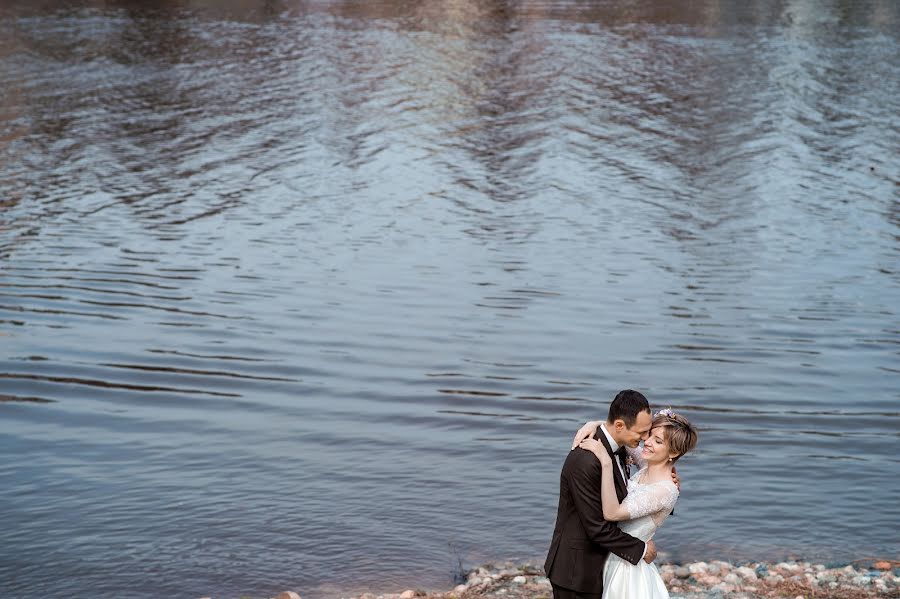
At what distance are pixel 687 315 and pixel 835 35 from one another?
111ft

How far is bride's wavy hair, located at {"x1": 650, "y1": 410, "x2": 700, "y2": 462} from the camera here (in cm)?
596

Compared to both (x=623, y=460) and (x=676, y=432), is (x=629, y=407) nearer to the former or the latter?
(x=676, y=432)

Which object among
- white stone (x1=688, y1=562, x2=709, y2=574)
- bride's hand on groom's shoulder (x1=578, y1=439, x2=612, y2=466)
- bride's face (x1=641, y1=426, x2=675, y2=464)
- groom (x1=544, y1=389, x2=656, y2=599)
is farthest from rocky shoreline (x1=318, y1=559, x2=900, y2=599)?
bride's hand on groom's shoulder (x1=578, y1=439, x2=612, y2=466)

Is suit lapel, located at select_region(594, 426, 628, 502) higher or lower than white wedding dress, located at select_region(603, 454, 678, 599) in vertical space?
higher

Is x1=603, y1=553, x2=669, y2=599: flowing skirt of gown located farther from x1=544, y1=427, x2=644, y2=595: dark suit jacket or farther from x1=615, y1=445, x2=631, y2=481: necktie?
x1=615, y1=445, x2=631, y2=481: necktie

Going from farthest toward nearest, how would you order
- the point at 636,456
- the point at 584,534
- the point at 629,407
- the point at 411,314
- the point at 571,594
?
the point at 411,314 → the point at 636,456 → the point at 571,594 → the point at 584,534 → the point at 629,407

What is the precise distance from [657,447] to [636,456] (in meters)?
0.46

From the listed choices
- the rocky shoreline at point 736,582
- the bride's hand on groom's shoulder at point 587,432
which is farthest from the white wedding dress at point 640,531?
the rocky shoreline at point 736,582

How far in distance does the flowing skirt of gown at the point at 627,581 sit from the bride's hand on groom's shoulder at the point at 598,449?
22.6 inches

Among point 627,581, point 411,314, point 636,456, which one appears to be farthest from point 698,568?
point 411,314

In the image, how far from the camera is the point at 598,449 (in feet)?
19.6

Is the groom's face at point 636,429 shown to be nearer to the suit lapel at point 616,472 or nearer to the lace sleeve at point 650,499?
the suit lapel at point 616,472

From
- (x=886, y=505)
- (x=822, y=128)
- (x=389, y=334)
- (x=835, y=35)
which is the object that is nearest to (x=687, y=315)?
(x=389, y=334)

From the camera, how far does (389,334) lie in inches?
606
